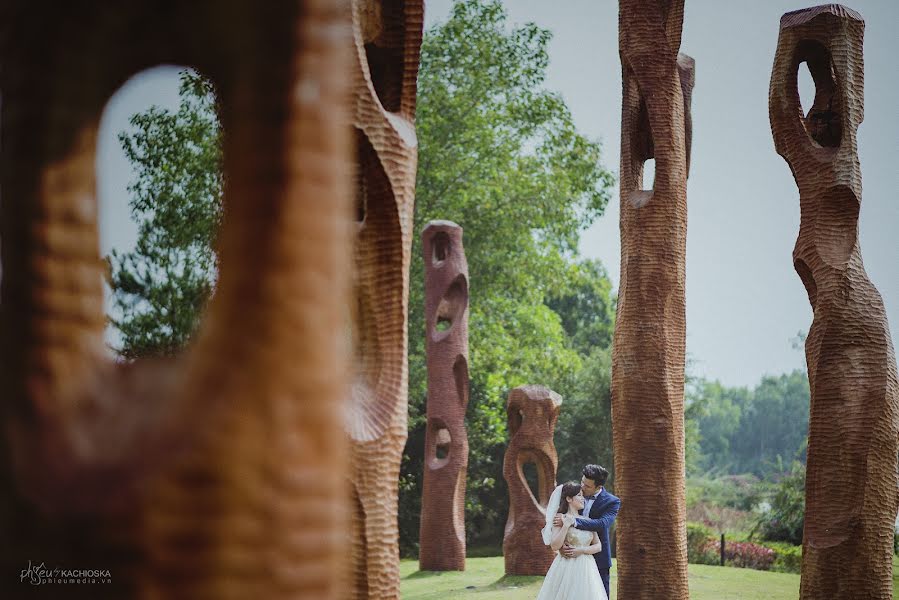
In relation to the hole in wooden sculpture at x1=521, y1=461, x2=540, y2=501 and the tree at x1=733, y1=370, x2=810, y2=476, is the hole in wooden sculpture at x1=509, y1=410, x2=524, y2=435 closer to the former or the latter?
the hole in wooden sculpture at x1=521, y1=461, x2=540, y2=501

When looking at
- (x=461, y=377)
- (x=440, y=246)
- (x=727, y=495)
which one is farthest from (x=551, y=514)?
(x=727, y=495)

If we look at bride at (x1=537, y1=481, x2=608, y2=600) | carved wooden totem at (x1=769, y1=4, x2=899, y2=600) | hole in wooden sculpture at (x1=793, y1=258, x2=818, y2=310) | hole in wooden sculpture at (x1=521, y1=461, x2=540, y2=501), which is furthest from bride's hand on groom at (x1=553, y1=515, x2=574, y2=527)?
hole in wooden sculpture at (x1=521, y1=461, x2=540, y2=501)

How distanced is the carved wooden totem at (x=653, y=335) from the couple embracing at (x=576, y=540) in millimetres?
413

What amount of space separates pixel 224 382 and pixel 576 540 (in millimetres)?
6709

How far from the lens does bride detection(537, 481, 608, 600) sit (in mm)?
7102

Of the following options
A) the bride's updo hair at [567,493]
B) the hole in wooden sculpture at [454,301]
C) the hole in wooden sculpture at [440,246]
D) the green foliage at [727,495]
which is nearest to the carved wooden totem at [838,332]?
the bride's updo hair at [567,493]

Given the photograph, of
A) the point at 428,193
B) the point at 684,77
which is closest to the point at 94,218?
the point at 684,77

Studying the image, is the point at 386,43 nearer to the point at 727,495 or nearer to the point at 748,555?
the point at 748,555

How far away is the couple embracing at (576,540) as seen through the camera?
7.12m

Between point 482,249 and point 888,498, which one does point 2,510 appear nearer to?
point 888,498

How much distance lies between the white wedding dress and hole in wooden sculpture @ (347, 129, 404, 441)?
3.59 metres

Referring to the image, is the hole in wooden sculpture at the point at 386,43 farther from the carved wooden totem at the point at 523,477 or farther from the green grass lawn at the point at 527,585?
the carved wooden totem at the point at 523,477

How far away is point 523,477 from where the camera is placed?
1430 cm

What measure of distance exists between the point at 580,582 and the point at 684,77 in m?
4.75
